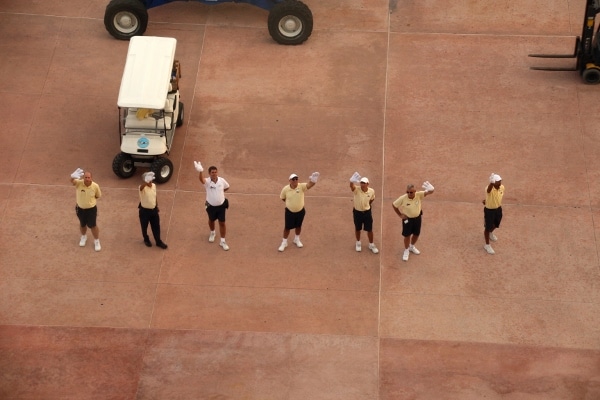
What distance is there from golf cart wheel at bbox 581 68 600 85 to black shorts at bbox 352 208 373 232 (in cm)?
613

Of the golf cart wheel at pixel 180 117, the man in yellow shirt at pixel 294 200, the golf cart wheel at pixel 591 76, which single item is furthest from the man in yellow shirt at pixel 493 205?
the golf cart wheel at pixel 180 117

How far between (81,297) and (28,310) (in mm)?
806

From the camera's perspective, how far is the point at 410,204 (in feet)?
63.3

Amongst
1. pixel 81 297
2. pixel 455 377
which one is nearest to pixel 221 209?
pixel 81 297

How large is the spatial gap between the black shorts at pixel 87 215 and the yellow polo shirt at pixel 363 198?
4060 millimetres

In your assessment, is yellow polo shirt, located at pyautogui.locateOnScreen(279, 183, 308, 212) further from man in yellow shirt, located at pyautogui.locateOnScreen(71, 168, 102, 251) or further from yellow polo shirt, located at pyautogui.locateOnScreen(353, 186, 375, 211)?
man in yellow shirt, located at pyautogui.locateOnScreen(71, 168, 102, 251)

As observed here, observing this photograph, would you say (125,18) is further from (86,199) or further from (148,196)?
(148,196)

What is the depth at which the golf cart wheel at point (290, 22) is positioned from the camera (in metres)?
24.2

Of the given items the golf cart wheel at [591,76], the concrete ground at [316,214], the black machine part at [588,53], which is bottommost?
the concrete ground at [316,214]

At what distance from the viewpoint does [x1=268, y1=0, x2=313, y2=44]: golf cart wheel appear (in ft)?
79.3

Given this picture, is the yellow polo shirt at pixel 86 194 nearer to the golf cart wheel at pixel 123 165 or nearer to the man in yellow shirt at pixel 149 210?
the man in yellow shirt at pixel 149 210

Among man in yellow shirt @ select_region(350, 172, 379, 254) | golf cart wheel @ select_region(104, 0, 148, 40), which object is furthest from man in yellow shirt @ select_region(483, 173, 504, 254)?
golf cart wheel @ select_region(104, 0, 148, 40)

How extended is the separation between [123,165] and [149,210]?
1905 mm

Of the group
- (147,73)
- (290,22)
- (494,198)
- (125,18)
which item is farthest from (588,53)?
(125,18)
